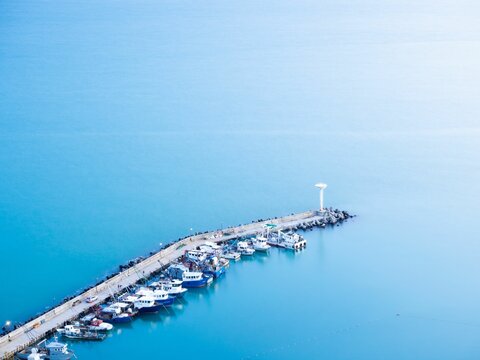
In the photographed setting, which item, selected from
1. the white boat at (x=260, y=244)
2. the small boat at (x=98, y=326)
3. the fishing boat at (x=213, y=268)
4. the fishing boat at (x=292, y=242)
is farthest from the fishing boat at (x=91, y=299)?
the fishing boat at (x=292, y=242)

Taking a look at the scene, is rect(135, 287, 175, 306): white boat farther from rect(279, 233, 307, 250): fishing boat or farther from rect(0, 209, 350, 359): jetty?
Answer: rect(279, 233, 307, 250): fishing boat

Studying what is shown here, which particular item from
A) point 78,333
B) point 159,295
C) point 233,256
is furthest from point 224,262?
point 78,333

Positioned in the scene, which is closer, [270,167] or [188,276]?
[188,276]

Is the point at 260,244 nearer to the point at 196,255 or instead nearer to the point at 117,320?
the point at 196,255

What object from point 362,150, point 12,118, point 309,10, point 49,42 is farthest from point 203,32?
point 362,150

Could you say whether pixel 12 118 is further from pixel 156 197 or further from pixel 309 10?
pixel 309 10

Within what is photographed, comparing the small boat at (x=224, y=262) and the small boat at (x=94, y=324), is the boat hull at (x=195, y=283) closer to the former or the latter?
the small boat at (x=224, y=262)
